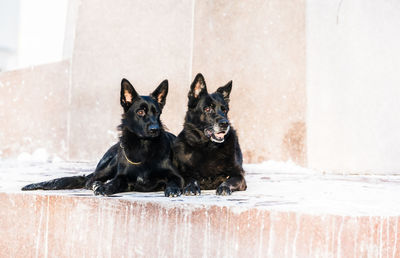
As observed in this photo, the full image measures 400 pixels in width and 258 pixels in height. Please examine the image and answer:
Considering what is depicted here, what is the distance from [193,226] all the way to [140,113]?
1219mm

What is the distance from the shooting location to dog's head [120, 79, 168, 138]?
3133 mm

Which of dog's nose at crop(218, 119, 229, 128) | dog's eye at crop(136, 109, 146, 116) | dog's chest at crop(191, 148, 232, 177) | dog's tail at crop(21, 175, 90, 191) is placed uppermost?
dog's eye at crop(136, 109, 146, 116)

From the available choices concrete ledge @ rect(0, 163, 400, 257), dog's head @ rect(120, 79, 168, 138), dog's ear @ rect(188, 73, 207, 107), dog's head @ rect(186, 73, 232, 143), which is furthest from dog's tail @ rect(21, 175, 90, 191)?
dog's ear @ rect(188, 73, 207, 107)

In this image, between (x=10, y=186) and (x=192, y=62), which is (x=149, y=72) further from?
(x=10, y=186)

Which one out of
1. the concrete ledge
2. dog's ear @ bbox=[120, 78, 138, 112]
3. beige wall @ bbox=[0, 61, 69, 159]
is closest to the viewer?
the concrete ledge

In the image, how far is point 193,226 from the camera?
2.36 m

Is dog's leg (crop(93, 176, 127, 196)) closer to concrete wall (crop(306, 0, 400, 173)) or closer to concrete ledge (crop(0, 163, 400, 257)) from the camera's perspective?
concrete ledge (crop(0, 163, 400, 257))

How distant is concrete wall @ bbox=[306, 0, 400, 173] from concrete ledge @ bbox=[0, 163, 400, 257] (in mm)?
3406

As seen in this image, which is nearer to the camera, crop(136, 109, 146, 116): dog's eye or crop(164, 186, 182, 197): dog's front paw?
crop(164, 186, 182, 197): dog's front paw

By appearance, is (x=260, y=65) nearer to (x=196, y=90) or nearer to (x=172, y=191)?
(x=196, y=90)

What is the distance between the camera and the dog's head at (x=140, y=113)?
10.3 ft

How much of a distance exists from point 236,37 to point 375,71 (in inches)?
99.0

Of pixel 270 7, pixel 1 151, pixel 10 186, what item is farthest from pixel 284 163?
pixel 1 151

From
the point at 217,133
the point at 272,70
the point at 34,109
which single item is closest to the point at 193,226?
the point at 217,133
